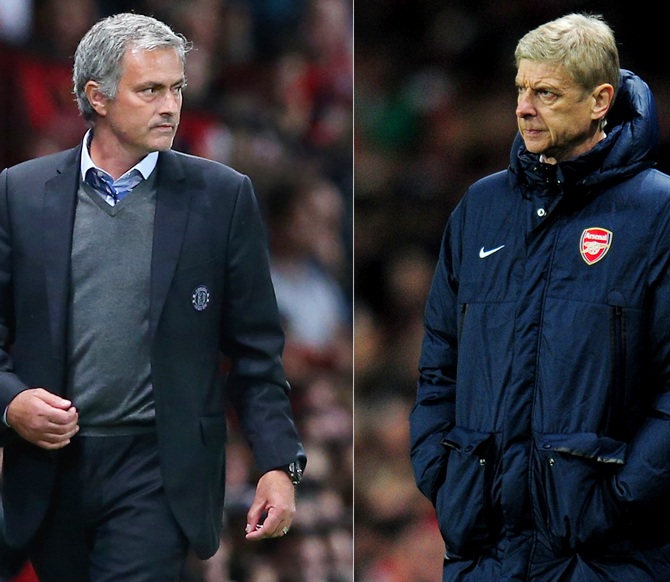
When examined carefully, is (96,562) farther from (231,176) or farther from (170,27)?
(170,27)

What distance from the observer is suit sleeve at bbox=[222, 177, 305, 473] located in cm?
279

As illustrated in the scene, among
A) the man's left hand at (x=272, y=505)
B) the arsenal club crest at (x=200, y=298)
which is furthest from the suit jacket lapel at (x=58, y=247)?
the man's left hand at (x=272, y=505)

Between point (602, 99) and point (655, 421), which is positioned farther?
point (602, 99)

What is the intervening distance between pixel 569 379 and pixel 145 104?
1002 mm

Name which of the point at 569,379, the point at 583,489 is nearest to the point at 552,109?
the point at 569,379

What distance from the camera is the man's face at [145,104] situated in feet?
8.79

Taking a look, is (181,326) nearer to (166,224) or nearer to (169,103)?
(166,224)

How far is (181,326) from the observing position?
270 centimetres

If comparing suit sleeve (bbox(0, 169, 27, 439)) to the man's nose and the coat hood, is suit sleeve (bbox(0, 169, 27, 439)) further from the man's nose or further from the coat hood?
the coat hood

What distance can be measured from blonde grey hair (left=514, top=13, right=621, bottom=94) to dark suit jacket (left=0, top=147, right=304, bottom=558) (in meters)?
0.75

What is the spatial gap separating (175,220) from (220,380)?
1.11 ft

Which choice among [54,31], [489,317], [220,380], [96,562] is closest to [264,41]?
[54,31]

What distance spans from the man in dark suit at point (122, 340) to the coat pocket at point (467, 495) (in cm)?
48

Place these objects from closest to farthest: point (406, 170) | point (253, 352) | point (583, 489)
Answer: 1. point (583, 489)
2. point (253, 352)
3. point (406, 170)
